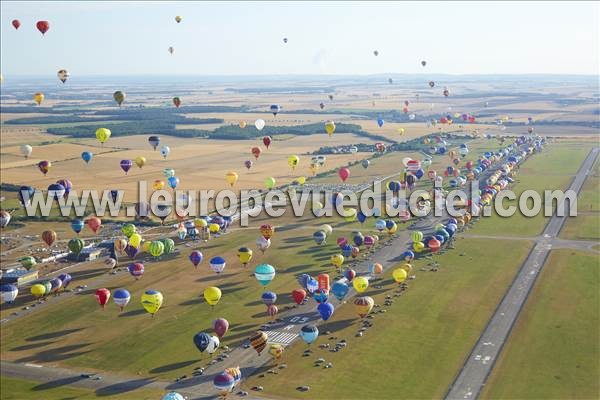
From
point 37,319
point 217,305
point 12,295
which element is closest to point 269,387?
point 217,305

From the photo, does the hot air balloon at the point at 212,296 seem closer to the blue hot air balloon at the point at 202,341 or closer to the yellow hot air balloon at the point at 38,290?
the blue hot air balloon at the point at 202,341

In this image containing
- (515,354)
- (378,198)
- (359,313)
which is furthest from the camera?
(378,198)

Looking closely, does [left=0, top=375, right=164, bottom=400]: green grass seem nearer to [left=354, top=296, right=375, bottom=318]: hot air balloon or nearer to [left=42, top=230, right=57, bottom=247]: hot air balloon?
[left=354, top=296, right=375, bottom=318]: hot air balloon

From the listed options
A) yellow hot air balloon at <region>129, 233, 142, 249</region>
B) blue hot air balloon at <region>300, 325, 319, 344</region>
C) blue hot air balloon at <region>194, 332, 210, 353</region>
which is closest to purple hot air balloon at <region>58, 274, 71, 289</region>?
yellow hot air balloon at <region>129, 233, 142, 249</region>

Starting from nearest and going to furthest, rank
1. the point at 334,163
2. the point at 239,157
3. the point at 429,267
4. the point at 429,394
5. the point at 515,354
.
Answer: the point at 429,394
the point at 515,354
the point at 429,267
the point at 334,163
the point at 239,157

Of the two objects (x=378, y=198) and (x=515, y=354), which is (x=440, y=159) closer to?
(x=378, y=198)

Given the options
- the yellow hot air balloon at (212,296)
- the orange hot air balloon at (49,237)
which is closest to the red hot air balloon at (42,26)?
the orange hot air balloon at (49,237)
